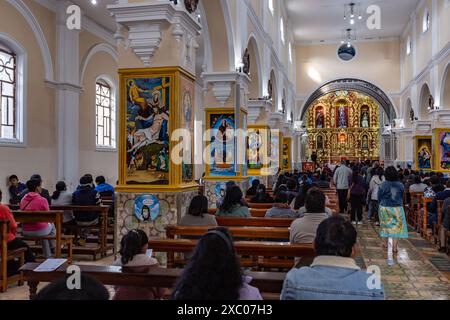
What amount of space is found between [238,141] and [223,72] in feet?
4.99

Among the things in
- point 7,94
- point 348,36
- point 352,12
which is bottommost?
point 7,94

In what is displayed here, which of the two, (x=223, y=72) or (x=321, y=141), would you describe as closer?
(x=223, y=72)

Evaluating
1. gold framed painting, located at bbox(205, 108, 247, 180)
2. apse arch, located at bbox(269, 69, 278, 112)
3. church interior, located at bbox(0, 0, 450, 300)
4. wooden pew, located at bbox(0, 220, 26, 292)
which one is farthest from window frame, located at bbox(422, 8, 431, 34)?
wooden pew, located at bbox(0, 220, 26, 292)

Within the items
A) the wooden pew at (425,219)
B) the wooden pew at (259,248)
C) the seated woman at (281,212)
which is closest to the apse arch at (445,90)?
the wooden pew at (425,219)

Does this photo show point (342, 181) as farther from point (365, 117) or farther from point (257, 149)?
point (365, 117)

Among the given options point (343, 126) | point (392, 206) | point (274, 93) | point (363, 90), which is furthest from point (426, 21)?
point (343, 126)

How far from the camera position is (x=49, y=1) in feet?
41.4

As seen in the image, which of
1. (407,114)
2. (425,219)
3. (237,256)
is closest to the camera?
(237,256)

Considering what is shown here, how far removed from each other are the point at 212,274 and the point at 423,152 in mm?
18954

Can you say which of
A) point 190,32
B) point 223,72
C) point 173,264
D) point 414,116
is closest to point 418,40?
point 414,116

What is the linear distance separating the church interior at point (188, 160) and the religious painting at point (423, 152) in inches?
2.2

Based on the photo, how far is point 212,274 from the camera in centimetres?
214
